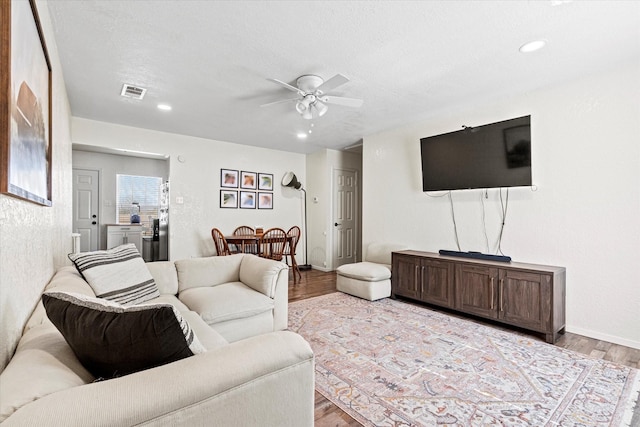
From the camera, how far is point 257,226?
5.82 meters

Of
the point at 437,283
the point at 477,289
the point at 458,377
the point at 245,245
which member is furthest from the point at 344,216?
the point at 458,377

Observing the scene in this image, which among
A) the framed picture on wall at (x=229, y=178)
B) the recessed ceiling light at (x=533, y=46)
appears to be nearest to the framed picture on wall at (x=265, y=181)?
the framed picture on wall at (x=229, y=178)

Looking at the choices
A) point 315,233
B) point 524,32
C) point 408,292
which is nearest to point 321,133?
point 315,233

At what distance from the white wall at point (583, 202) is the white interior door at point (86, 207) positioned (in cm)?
630

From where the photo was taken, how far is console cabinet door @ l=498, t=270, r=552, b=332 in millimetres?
2691

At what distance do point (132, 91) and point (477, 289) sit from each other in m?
4.25

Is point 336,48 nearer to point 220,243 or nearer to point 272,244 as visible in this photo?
point 272,244

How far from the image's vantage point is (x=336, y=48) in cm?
235

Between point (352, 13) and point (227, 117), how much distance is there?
257cm

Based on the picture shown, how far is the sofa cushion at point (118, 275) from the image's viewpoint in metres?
2.02

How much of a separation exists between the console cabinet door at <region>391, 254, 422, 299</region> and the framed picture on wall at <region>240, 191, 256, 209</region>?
3003 millimetres

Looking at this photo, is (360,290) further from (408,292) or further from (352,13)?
(352,13)

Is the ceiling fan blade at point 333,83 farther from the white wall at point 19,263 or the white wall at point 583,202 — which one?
the white wall at point 583,202

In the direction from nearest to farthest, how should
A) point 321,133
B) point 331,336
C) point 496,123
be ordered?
point 331,336 → point 496,123 → point 321,133
